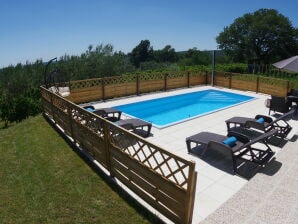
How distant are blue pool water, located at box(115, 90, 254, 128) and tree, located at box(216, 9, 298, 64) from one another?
29160 mm

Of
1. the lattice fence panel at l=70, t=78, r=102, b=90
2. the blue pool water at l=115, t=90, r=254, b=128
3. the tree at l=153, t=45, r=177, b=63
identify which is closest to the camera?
the blue pool water at l=115, t=90, r=254, b=128

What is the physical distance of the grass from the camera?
436 cm

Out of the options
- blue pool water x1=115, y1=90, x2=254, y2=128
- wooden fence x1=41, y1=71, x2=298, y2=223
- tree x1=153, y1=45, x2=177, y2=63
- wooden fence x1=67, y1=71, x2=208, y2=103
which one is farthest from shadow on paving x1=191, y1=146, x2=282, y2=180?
tree x1=153, y1=45, x2=177, y2=63

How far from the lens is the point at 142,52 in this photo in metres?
65.2

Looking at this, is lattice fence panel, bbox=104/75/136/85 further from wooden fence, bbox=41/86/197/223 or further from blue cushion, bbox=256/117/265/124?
blue cushion, bbox=256/117/265/124

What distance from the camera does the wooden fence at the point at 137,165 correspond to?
Answer: 12.5 feet

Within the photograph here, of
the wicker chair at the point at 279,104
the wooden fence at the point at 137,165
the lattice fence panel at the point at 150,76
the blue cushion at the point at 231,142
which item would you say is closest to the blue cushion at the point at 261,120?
the blue cushion at the point at 231,142

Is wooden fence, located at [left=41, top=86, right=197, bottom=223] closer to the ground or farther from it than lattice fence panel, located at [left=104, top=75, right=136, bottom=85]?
closer to the ground

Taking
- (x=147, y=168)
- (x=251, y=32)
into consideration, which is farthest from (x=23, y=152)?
(x=251, y=32)

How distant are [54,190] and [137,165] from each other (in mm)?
1945

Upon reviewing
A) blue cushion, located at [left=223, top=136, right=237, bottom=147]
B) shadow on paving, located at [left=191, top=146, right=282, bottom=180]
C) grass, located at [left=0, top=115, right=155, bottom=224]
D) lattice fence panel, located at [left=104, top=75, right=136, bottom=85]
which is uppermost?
lattice fence panel, located at [left=104, top=75, right=136, bottom=85]

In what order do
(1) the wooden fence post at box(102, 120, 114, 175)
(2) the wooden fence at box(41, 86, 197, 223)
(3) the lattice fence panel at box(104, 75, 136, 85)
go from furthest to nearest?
(3) the lattice fence panel at box(104, 75, 136, 85) → (1) the wooden fence post at box(102, 120, 114, 175) → (2) the wooden fence at box(41, 86, 197, 223)

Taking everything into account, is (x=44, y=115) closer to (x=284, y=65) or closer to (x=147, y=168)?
(x=147, y=168)

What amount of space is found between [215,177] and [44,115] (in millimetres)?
7986
